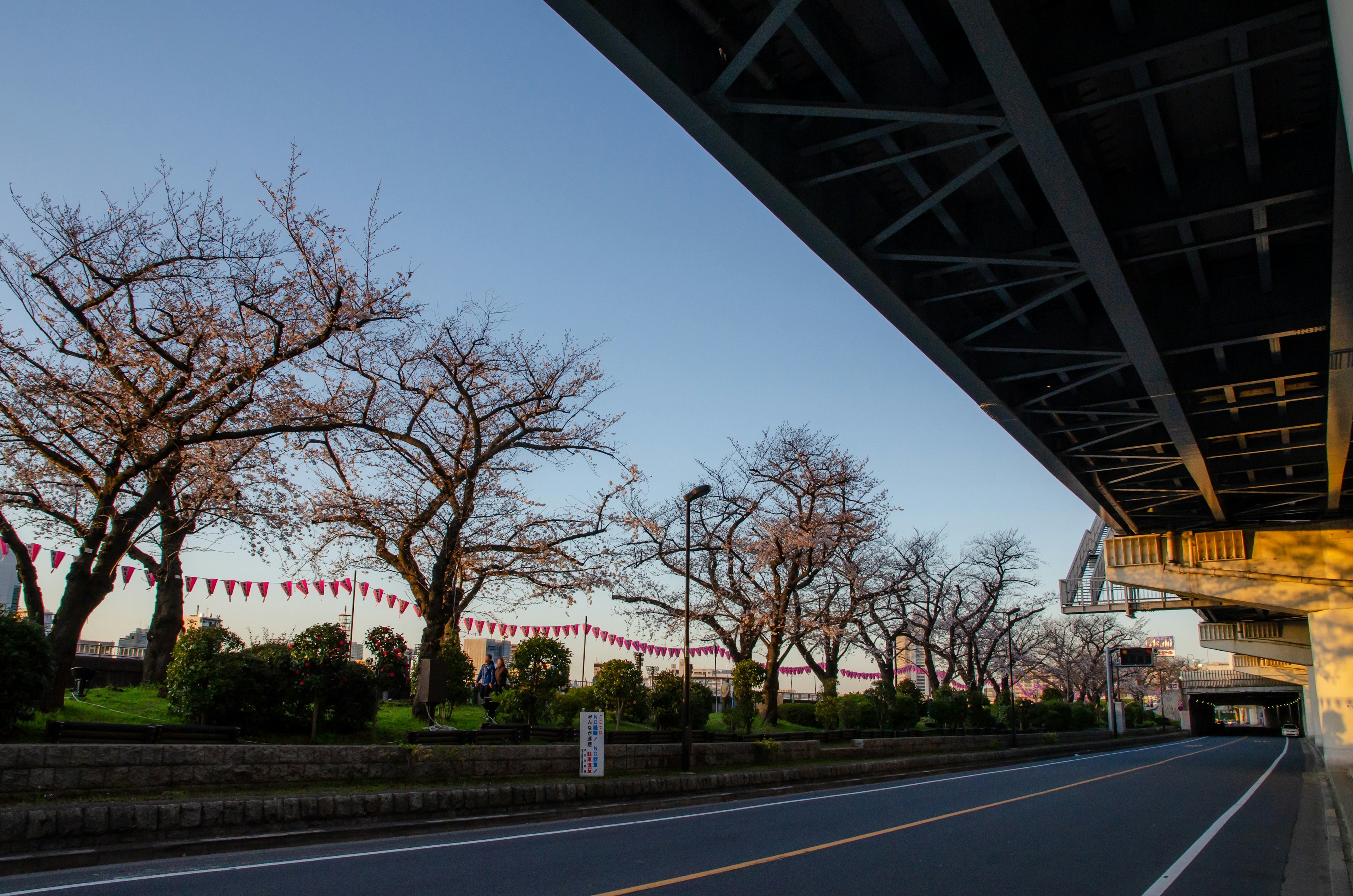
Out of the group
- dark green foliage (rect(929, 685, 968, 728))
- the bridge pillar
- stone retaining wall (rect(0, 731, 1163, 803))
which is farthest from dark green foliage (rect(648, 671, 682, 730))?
the bridge pillar

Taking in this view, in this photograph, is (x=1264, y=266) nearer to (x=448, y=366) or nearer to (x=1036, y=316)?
(x=1036, y=316)

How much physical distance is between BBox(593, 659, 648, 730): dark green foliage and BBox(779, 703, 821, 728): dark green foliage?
11515 mm

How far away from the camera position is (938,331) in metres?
12.8

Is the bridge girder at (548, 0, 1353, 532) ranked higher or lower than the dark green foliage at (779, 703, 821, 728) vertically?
higher

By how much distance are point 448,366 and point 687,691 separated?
9455mm

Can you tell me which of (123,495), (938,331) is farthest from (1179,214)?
(123,495)

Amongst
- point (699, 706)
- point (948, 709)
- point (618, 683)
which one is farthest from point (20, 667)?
point (948, 709)

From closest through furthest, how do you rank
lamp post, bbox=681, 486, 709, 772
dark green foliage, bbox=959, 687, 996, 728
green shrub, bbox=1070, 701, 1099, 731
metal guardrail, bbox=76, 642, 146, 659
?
lamp post, bbox=681, 486, 709, 772
metal guardrail, bbox=76, 642, 146, 659
dark green foliage, bbox=959, 687, 996, 728
green shrub, bbox=1070, 701, 1099, 731

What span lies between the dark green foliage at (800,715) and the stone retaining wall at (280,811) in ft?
45.4

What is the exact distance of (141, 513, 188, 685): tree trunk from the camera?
63.9 ft

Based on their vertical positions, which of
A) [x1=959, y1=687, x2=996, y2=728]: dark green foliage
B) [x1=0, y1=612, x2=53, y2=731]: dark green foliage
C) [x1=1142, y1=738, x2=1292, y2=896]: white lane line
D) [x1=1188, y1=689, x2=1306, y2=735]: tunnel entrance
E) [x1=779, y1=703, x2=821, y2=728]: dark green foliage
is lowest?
[x1=1188, y1=689, x2=1306, y2=735]: tunnel entrance

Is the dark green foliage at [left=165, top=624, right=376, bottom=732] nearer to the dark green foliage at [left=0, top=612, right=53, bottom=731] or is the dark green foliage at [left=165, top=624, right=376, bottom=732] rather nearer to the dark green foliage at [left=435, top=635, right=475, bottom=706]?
the dark green foliage at [left=0, top=612, right=53, bottom=731]

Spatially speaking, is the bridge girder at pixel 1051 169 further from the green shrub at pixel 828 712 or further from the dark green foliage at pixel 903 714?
the dark green foliage at pixel 903 714

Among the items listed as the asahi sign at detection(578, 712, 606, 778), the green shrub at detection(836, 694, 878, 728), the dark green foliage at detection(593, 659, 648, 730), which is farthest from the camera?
the green shrub at detection(836, 694, 878, 728)
